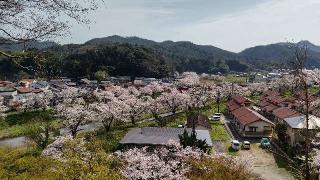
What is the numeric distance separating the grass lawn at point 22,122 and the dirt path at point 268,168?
29144 millimetres

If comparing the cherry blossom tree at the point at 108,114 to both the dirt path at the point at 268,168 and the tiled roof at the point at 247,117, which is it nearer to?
the tiled roof at the point at 247,117

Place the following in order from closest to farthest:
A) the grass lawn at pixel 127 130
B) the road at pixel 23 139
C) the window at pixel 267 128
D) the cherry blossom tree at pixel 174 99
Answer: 1. the grass lawn at pixel 127 130
2. the road at pixel 23 139
3. the window at pixel 267 128
4. the cherry blossom tree at pixel 174 99

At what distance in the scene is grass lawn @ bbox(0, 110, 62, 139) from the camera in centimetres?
5497

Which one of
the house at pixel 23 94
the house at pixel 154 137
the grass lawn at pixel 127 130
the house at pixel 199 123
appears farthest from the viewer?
the house at pixel 23 94

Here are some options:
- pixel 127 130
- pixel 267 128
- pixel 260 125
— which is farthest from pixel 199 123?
pixel 127 130

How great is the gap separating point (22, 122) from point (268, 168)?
42931 millimetres

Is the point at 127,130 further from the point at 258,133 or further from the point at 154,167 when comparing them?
the point at 154,167

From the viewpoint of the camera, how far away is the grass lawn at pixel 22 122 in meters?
55.0

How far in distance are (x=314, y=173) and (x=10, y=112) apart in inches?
2345

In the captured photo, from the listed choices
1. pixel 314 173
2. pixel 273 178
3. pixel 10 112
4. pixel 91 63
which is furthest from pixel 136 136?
pixel 91 63

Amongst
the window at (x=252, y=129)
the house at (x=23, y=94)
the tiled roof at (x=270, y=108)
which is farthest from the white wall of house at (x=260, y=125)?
the house at (x=23, y=94)

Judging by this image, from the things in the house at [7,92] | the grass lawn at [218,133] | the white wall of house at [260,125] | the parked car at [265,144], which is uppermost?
the house at [7,92]

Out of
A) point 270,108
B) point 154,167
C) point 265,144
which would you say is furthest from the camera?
point 270,108

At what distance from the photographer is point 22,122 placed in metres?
62.9
